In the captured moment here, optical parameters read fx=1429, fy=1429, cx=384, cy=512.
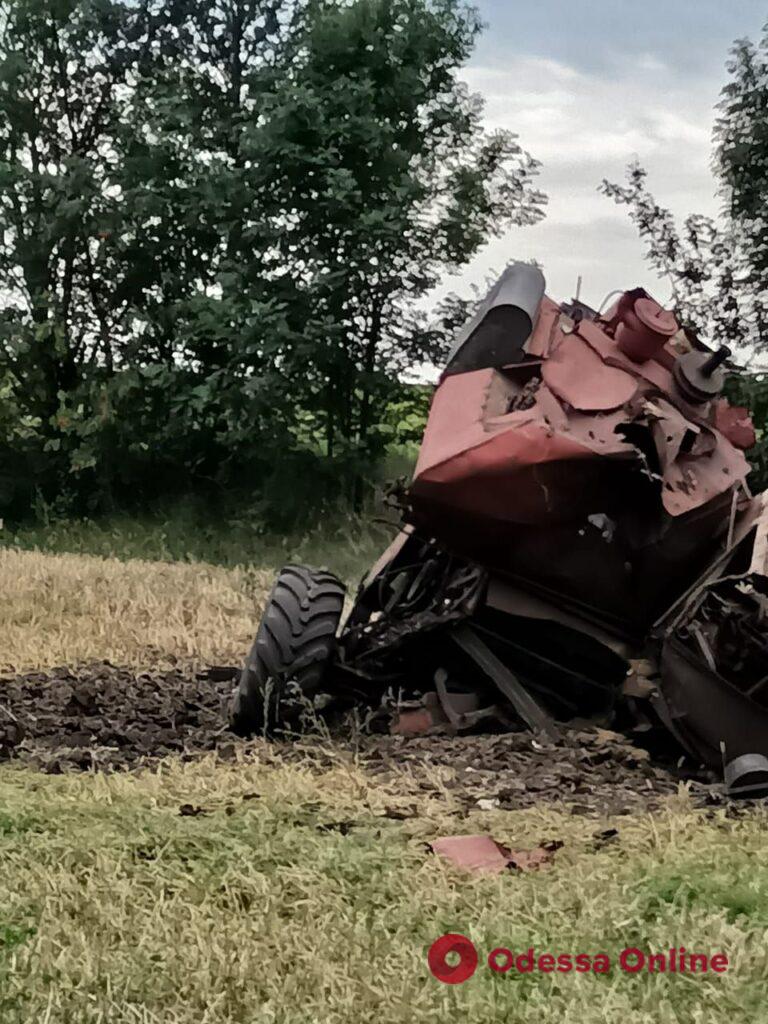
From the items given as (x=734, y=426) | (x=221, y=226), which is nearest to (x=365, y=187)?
(x=221, y=226)

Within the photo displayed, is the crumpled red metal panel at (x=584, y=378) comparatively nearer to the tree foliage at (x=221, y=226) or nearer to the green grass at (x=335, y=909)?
the green grass at (x=335, y=909)

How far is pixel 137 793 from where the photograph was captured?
5.04 meters

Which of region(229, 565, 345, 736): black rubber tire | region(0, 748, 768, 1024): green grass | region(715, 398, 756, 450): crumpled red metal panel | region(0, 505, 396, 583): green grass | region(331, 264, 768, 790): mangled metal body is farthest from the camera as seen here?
region(0, 505, 396, 583): green grass

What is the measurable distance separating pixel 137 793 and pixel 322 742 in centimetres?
139

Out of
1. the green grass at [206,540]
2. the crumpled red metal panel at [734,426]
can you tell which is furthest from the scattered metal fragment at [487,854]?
the green grass at [206,540]

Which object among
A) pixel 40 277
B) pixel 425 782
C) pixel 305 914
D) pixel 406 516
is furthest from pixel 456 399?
pixel 40 277

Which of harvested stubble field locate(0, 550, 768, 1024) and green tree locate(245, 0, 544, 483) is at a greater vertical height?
green tree locate(245, 0, 544, 483)

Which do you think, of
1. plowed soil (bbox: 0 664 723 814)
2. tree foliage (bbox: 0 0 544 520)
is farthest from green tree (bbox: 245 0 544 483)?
plowed soil (bbox: 0 664 723 814)

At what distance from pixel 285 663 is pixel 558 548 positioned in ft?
4.34

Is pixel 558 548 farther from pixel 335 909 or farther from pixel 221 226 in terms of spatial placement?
pixel 221 226

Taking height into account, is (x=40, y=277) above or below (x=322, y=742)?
above

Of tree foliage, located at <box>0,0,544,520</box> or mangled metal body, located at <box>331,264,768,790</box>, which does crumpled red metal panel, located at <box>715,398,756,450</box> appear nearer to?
mangled metal body, located at <box>331,264,768,790</box>

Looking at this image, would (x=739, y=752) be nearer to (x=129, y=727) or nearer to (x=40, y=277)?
(x=129, y=727)

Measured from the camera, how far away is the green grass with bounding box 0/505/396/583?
1859 cm
